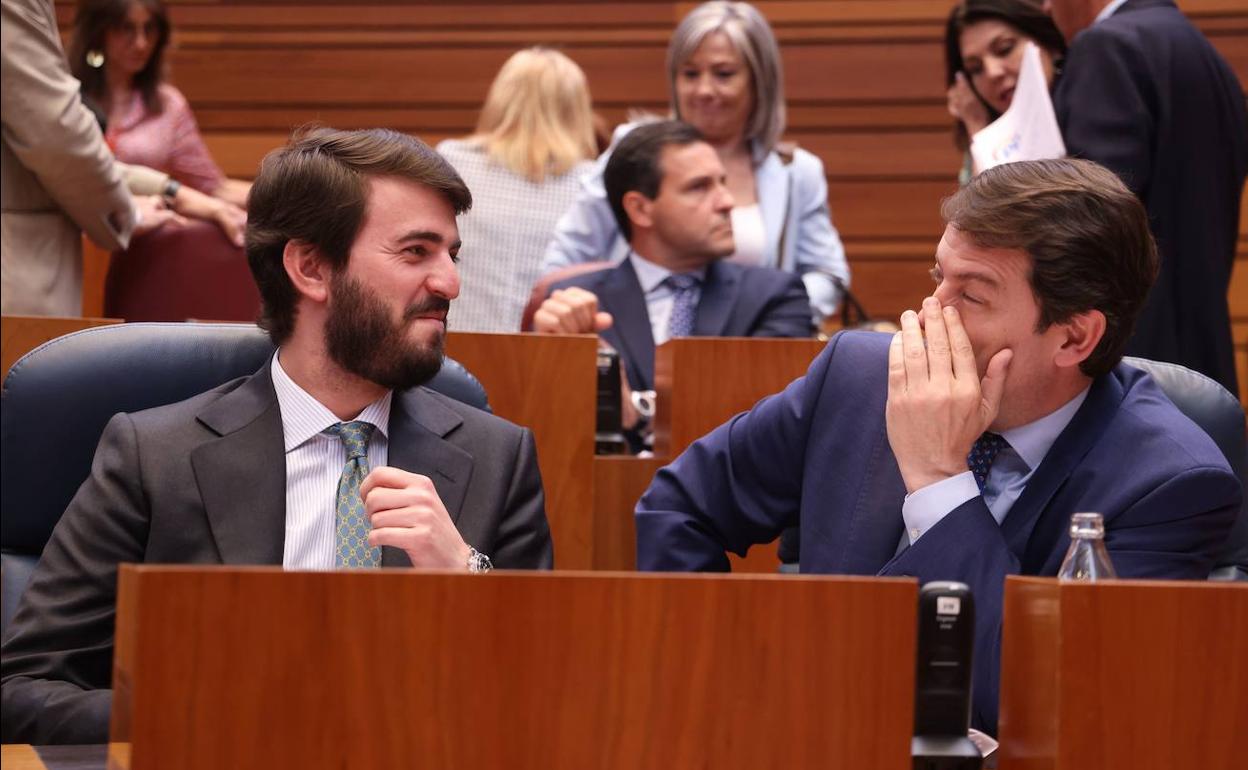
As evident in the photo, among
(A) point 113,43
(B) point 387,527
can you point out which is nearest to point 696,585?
(B) point 387,527

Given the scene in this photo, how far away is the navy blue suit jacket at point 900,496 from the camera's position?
1.86 metres

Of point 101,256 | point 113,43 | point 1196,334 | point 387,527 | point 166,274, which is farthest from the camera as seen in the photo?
point 101,256

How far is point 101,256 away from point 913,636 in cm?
454

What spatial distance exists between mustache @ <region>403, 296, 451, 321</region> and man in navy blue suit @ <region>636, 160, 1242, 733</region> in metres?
0.37

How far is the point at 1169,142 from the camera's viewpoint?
3.24 metres

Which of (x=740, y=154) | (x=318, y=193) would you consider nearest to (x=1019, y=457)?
(x=318, y=193)

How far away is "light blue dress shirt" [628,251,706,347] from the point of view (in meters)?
3.72

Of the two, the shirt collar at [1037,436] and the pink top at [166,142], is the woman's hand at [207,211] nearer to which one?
the pink top at [166,142]

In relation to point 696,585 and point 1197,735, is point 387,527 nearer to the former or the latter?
point 696,585

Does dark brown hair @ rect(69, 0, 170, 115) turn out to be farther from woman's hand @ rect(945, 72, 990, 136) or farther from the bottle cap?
the bottle cap

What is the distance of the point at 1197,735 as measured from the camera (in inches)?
48.4

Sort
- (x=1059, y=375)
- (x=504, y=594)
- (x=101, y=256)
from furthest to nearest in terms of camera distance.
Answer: (x=101, y=256) < (x=1059, y=375) < (x=504, y=594)

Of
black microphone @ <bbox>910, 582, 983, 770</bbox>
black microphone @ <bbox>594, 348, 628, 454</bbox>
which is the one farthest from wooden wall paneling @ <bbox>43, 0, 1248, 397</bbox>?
black microphone @ <bbox>910, 582, 983, 770</bbox>

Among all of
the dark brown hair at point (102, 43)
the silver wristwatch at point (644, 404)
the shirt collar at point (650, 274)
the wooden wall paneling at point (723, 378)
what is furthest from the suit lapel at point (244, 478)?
the dark brown hair at point (102, 43)
